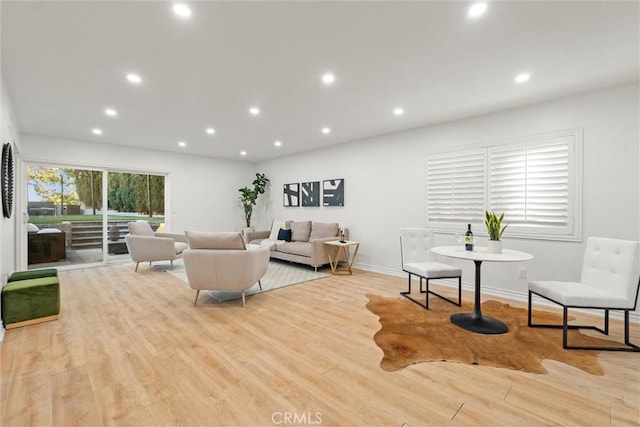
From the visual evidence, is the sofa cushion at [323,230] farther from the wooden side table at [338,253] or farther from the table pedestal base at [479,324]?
the table pedestal base at [479,324]

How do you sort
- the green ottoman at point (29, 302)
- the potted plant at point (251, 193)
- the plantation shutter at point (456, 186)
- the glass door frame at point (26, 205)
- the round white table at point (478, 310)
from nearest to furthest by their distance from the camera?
the round white table at point (478, 310) → the green ottoman at point (29, 302) → the plantation shutter at point (456, 186) → the glass door frame at point (26, 205) → the potted plant at point (251, 193)

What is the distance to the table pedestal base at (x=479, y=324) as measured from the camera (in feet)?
9.05

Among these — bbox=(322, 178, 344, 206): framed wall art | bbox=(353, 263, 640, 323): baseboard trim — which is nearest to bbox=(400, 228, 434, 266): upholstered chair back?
bbox=(353, 263, 640, 323): baseboard trim

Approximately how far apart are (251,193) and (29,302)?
5.00 metres

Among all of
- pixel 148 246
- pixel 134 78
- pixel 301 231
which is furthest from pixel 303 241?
pixel 134 78

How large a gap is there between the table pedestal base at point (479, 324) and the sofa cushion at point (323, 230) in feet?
9.98

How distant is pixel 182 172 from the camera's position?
6910 millimetres

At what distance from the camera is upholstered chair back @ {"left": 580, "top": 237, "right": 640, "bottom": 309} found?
2.35 meters

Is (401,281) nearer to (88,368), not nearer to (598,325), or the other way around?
(598,325)

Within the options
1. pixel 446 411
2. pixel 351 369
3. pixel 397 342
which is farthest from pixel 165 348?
pixel 446 411

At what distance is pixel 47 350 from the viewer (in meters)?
2.39

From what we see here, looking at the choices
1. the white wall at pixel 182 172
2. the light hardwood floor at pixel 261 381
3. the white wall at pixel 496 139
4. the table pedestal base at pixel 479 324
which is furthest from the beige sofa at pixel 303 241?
the table pedestal base at pixel 479 324

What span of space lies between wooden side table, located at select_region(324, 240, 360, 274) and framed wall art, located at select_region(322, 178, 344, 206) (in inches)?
38.5

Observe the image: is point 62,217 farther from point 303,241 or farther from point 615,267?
point 615,267
